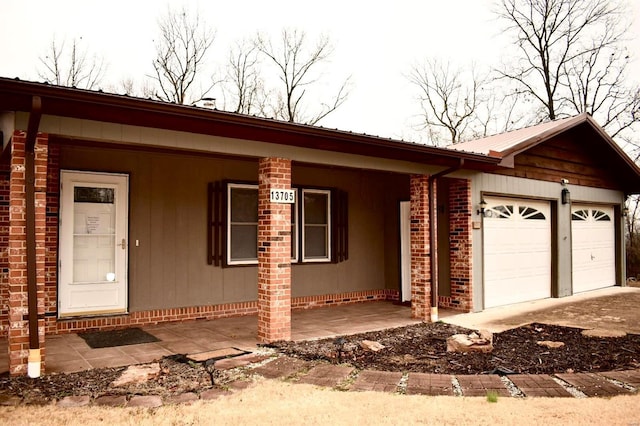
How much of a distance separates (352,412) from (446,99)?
83.7ft

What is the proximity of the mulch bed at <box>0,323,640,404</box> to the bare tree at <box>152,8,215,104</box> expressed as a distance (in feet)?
61.3

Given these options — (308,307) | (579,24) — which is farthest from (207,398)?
(579,24)

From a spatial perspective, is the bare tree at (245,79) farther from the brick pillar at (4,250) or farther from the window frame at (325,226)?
the brick pillar at (4,250)

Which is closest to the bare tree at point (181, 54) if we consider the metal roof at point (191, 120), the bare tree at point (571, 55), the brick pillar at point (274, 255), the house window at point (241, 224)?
the bare tree at point (571, 55)

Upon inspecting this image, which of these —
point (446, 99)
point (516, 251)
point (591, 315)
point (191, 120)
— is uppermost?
point (446, 99)

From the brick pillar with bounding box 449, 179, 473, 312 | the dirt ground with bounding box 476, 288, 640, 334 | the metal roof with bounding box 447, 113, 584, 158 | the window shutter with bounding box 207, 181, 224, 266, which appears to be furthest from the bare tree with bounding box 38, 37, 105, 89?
the dirt ground with bounding box 476, 288, 640, 334

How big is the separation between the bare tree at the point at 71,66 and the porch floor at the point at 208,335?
645 inches

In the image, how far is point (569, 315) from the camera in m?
8.98

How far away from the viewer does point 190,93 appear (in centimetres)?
2342

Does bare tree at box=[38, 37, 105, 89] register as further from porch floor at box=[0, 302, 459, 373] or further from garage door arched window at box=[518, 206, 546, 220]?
garage door arched window at box=[518, 206, 546, 220]

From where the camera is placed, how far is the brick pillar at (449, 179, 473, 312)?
913 cm

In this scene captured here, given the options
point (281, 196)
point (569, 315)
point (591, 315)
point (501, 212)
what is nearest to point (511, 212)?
point (501, 212)

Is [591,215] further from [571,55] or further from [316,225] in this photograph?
[571,55]

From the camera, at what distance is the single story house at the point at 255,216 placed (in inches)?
200
